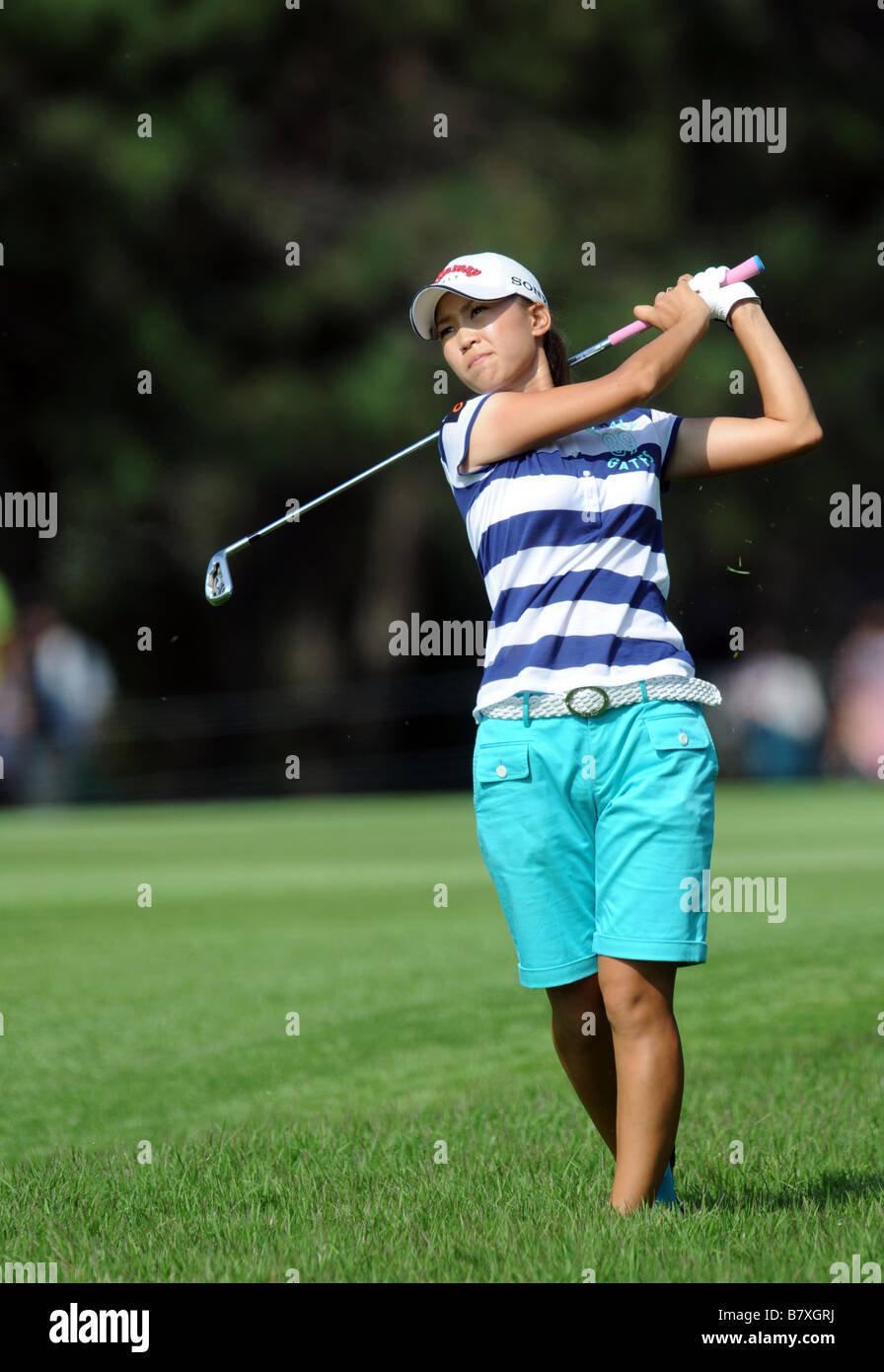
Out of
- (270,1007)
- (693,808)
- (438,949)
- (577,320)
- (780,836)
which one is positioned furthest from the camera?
(577,320)

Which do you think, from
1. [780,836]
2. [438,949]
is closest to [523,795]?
[438,949]

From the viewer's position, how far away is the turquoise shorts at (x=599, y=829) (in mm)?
3783

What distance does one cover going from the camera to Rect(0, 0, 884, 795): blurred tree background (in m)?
24.8

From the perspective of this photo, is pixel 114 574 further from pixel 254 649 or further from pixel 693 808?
pixel 693 808

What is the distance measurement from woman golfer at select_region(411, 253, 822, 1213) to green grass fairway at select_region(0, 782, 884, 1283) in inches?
15.0

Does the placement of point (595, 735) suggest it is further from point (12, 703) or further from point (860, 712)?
point (860, 712)

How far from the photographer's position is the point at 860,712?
23125mm

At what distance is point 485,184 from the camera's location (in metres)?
25.5

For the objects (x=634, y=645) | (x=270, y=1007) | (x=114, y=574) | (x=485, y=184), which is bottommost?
(x=270, y=1007)

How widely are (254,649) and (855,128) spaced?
10941 mm

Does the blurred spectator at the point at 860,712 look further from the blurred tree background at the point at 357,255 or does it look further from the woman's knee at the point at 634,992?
the woman's knee at the point at 634,992

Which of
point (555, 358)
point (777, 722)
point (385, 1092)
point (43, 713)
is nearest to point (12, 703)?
point (43, 713)

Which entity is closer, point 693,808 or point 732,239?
point 693,808
